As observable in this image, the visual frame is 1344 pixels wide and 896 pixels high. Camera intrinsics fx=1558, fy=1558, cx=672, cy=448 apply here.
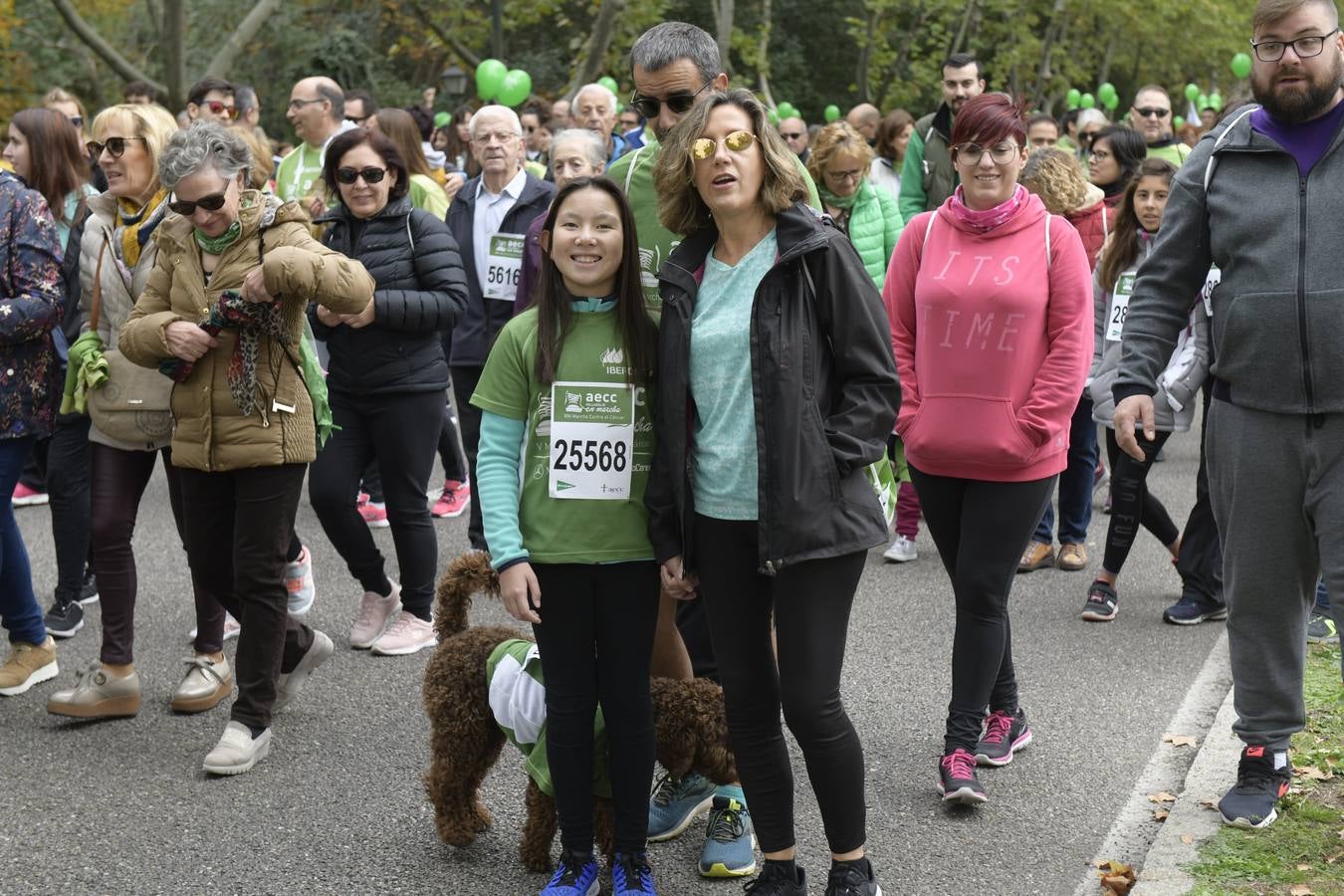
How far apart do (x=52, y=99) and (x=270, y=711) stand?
8030 millimetres

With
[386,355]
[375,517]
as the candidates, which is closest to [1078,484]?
[386,355]

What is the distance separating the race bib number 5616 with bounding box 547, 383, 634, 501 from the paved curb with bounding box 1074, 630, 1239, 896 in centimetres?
173

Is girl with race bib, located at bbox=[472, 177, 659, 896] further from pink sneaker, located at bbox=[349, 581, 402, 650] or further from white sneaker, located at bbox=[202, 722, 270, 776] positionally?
pink sneaker, located at bbox=[349, 581, 402, 650]

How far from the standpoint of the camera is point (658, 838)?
15.1 feet

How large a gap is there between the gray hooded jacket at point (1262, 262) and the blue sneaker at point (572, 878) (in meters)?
1.98

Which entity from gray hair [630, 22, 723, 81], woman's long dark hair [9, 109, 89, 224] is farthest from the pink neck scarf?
woman's long dark hair [9, 109, 89, 224]

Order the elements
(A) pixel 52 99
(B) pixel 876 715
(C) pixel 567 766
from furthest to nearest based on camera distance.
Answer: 1. (A) pixel 52 99
2. (B) pixel 876 715
3. (C) pixel 567 766

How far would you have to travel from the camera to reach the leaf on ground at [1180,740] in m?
5.43

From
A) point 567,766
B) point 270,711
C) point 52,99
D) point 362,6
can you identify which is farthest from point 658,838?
point 362,6

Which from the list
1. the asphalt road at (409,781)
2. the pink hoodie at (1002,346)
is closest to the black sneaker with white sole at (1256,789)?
the asphalt road at (409,781)

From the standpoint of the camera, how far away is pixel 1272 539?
432 centimetres

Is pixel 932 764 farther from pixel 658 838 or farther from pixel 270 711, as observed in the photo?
pixel 270 711

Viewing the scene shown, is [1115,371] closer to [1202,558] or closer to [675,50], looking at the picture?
[1202,558]

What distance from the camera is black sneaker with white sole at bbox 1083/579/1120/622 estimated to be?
7137 millimetres
